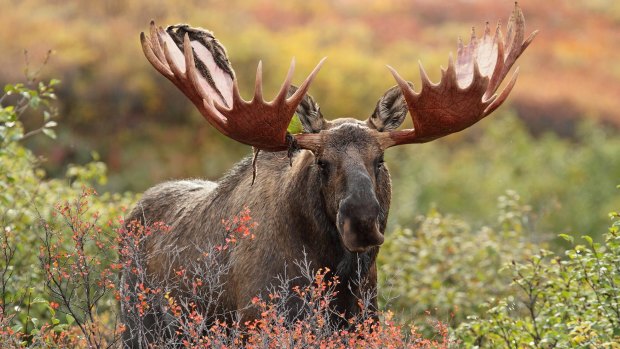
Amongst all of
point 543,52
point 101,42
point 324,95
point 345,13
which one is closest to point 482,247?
point 324,95

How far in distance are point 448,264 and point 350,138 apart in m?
6.28

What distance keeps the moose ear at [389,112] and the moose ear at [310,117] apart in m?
0.35

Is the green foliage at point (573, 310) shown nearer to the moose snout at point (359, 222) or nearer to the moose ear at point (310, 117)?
the moose snout at point (359, 222)

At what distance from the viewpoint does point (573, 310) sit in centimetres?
791

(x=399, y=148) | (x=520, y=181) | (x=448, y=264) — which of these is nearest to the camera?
(x=448, y=264)

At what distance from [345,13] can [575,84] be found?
14.3 m

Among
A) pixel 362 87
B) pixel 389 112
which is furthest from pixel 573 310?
pixel 362 87

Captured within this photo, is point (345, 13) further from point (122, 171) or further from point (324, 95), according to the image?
point (122, 171)

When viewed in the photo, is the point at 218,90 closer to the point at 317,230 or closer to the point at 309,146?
the point at 309,146

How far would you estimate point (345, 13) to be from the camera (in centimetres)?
5575

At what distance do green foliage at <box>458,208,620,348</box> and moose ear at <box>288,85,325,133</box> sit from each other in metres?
1.81

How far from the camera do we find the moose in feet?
23.1

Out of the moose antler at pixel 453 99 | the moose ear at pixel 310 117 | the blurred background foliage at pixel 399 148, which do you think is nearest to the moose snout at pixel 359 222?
the moose antler at pixel 453 99

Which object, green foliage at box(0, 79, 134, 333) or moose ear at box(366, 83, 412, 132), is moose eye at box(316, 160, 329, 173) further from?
green foliage at box(0, 79, 134, 333)
